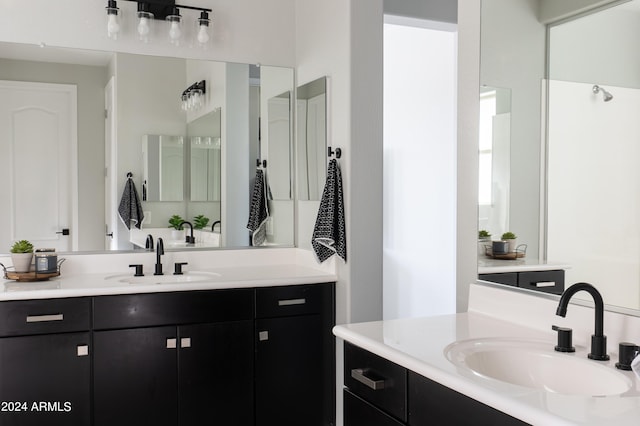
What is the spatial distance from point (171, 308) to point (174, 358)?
0.23 meters

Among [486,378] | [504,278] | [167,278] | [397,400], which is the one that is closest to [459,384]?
[486,378]

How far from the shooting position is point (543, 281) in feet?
6.11

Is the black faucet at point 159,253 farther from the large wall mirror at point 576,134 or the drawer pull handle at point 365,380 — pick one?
the large wall mirror at point 576,134

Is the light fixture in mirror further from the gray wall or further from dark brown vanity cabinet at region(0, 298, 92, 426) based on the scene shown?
dark brown vanity cabinet at region(0, 298, 92, 426)

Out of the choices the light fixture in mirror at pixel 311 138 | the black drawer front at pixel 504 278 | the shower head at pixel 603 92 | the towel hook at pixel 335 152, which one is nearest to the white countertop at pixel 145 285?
the light fixture in mirror at pixel 311 138

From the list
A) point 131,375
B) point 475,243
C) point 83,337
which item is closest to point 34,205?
point 83,337

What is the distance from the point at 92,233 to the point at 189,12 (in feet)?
4.22

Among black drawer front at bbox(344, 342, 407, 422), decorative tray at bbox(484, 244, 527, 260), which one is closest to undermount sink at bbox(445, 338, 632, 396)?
black drawer front at bbox(344, 342, 407, 422)

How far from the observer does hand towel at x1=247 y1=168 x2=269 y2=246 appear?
351cm

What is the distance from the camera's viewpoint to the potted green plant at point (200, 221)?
3402 mm

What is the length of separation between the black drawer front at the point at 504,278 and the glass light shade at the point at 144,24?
2.13 m

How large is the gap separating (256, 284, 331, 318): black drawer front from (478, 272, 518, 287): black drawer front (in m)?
1.08

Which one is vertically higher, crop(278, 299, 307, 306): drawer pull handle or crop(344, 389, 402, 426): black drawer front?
crop(278, 299, 307, 306): drawer pull handle

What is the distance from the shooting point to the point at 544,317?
5.94 feet
